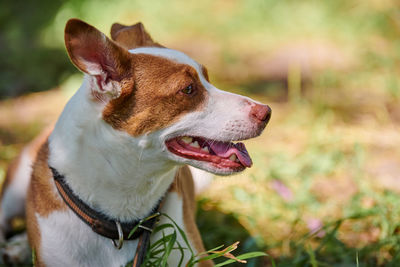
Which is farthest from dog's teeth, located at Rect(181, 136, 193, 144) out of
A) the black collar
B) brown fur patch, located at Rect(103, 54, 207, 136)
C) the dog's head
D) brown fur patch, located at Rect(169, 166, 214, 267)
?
the black collar

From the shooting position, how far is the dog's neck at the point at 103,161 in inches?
79.7

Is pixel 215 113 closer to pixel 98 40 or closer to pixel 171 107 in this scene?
pixel 171 107

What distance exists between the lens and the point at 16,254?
2609 millimetres

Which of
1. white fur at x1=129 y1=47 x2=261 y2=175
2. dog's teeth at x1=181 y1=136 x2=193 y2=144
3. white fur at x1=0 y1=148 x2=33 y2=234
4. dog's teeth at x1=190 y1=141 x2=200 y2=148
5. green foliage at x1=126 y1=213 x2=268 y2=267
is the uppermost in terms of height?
white fur at x1=129 y1=47 x2=261 y2=175

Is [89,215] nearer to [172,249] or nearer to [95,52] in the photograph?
[172,249]

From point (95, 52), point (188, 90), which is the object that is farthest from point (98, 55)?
point (188, 90)

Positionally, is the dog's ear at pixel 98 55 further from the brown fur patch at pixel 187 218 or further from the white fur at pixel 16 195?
the white fur at pixel 16 195

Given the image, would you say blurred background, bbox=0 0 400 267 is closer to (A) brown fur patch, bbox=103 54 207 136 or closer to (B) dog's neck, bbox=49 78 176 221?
(B) dog's neck, bbox=49 78 176 221

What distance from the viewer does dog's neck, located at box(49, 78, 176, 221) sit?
6.64ft

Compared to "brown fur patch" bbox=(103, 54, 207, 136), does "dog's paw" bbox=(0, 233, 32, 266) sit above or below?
below

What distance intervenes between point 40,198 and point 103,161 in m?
0.42

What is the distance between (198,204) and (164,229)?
1.07 metres

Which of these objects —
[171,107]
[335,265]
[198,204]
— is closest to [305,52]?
[198,204]

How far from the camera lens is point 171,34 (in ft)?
24.4
